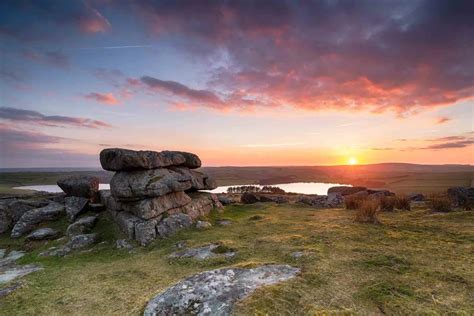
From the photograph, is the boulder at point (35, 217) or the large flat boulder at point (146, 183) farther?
the boulder at point (35, 217)

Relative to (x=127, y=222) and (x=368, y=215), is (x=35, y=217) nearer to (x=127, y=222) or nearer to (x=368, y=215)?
(x=127, y=222)

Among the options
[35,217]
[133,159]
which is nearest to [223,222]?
[133,159]

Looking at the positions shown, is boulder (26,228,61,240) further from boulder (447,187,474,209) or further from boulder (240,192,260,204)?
boulder (447,187,474,209)

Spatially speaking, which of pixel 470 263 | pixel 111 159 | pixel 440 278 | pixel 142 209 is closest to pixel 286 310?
pixel 440 278

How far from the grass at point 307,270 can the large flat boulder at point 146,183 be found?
2238 millimetres

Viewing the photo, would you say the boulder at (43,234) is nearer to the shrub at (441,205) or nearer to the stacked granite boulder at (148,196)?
the stacked granite boulder at (148,196)

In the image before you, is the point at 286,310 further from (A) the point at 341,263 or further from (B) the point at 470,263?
(B) the point at 470,263

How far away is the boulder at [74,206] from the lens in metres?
18.3

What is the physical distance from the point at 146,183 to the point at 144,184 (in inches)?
5.6

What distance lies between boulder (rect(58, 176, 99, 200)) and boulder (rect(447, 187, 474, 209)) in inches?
966

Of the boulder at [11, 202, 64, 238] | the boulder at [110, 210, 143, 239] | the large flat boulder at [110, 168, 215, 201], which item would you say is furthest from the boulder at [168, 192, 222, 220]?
the boulder at [11, 202, 64, 238]

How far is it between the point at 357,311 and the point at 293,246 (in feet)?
17.0

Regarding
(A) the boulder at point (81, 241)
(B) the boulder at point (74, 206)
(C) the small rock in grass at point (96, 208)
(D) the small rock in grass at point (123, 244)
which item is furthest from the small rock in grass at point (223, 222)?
(B) the boulder at point (74, 206)

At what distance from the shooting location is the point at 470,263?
9.46m
